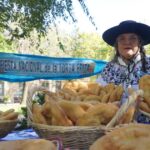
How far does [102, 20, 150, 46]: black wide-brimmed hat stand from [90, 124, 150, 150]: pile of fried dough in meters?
1.40

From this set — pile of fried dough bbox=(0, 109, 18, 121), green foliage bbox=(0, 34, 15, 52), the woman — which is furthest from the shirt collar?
green foliage bbox=(0, 34, 15, 52)

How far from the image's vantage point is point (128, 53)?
7.76 ft

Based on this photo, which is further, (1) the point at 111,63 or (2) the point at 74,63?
(2) the point at 74,63

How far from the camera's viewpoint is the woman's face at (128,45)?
2367 millimetres

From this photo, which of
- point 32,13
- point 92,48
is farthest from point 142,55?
point 92,48

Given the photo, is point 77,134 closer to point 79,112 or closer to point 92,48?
point 79,112

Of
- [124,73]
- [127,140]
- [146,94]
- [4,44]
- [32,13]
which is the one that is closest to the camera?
[127,140]

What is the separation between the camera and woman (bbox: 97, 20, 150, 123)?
2.33 meters

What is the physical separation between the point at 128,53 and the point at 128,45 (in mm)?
53

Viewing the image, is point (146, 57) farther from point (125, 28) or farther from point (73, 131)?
point (73, 131)

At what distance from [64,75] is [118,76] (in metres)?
2.58

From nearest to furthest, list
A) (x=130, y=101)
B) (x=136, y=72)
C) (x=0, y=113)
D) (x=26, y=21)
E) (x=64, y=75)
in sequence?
(x=130, y=101) → (x=0, y=113) → (x=136, y=72) → (x=64, y=75) → (x=26, y=21)

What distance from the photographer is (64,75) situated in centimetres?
493

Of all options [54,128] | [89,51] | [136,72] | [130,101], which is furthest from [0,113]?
[89,51]
